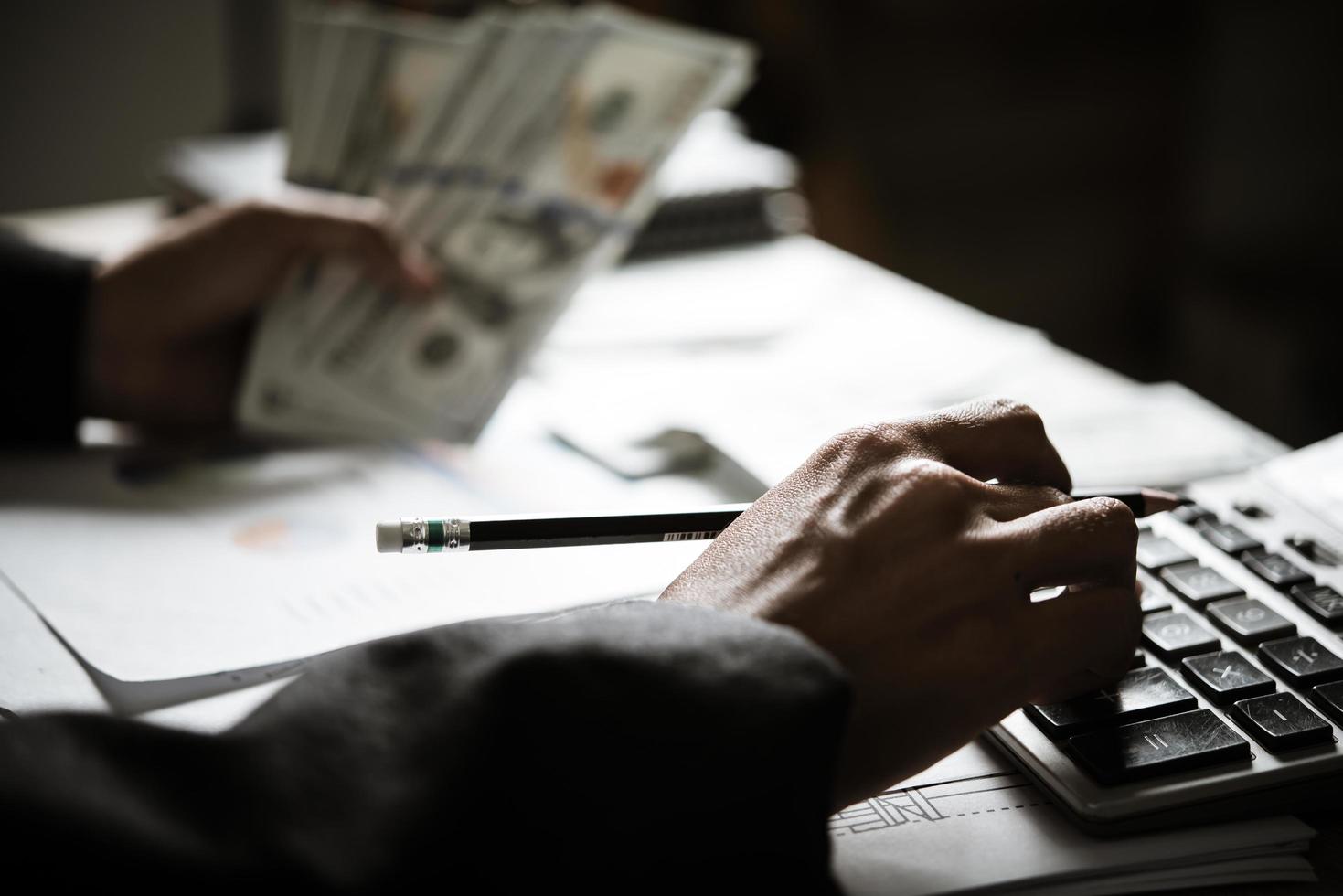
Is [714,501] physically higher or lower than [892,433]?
lower

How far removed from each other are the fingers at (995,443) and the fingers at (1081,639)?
0.07 metres

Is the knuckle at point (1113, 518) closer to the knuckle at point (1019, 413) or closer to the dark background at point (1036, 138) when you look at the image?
the knuckle at point (1019, 413)

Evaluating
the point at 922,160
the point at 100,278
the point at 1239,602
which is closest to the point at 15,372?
the point at 100,278

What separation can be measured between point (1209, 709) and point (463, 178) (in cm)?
60

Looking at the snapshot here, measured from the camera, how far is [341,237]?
0.80 meters

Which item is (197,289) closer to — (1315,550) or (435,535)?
(435,535)

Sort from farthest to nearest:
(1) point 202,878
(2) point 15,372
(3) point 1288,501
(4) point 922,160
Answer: (4) point 922,160, (2) point 15,372, (3) point 1288,501, (1) point 202,878

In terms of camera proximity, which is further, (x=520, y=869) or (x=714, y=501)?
(x=714, y=501)

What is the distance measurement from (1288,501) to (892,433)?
0.82 feet

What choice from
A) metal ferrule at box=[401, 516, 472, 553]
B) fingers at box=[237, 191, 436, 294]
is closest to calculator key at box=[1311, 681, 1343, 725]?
metal ferrule at box=[401, 516, 472, 553]

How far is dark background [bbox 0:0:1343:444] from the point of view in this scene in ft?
3.38

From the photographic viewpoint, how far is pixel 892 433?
1.55 feet

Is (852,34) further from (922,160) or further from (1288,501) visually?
(1288,501)

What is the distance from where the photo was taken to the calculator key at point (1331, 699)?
0.42m
